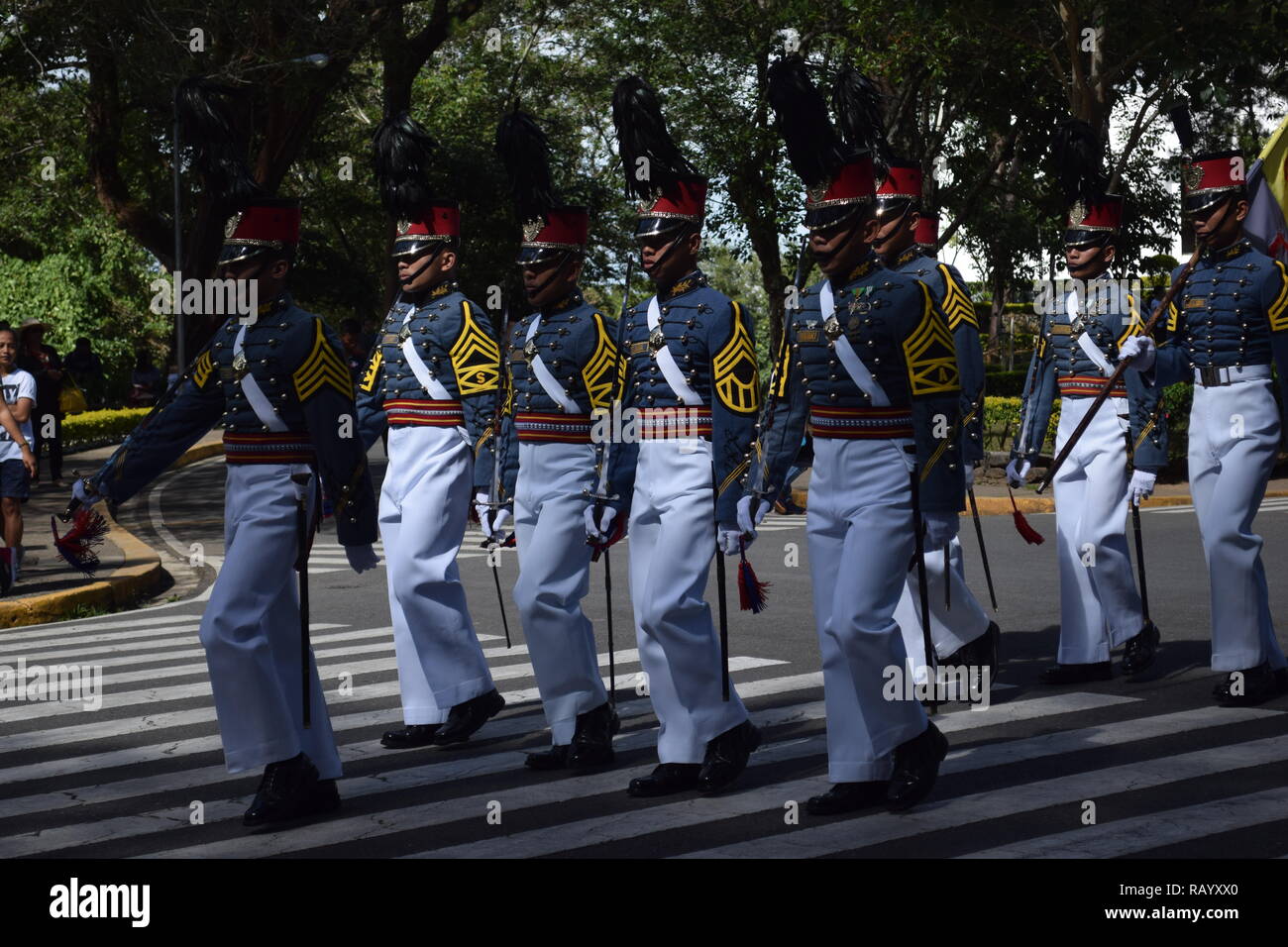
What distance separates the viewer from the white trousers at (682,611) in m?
7.25

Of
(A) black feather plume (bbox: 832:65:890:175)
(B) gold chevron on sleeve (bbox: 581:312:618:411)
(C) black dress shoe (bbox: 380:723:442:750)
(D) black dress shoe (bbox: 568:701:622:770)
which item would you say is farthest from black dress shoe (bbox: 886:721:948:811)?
(A) black feather plume (bbox: 832:65:890:175)

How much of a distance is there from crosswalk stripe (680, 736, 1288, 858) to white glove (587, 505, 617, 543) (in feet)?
5.23

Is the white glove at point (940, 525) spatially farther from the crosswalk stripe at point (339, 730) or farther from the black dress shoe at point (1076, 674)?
the black dress shoe at point (1076, 674)

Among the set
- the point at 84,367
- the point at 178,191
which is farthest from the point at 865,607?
the point at 84,367

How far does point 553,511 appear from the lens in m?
7.84

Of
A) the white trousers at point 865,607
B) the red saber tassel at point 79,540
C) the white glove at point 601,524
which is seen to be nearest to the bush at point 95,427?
the red saber tassel at point 79,540

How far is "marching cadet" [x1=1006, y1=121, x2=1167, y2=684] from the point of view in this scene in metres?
9.48

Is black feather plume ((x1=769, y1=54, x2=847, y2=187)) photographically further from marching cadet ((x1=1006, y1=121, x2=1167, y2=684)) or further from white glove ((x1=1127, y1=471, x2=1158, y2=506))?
white glove ((x1=1127, y1=471, x2=1158, y2=506))

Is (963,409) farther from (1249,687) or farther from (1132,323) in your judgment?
(1249,687)

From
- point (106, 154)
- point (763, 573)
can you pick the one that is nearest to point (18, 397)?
point (763, 573)

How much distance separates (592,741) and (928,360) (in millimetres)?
2191

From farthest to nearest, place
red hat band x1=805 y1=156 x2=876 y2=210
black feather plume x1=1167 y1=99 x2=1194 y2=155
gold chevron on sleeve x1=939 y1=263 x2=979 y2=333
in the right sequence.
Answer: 1. black feather plume x1=1167 y1=99 x2=1194 y2=155
2. gold chevron on sleeve x1=939 y1=263 x2=979 y2=333
3. red hat band x1=805 y1=156 x2=876 y2=210
